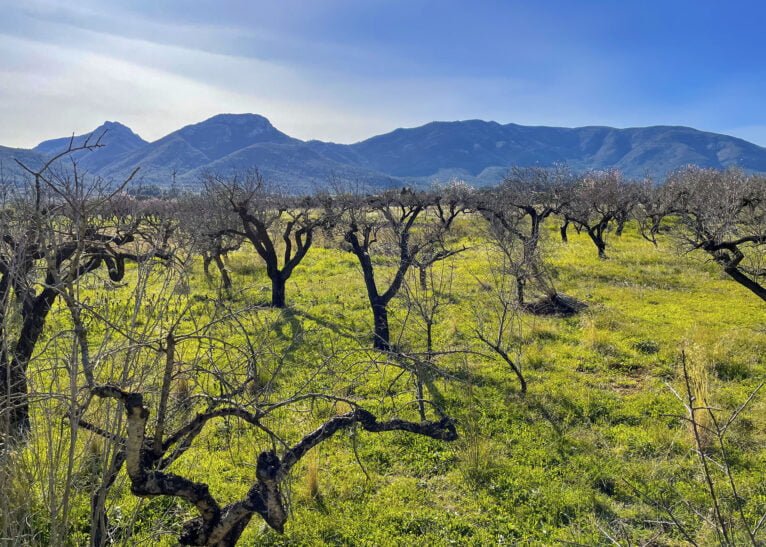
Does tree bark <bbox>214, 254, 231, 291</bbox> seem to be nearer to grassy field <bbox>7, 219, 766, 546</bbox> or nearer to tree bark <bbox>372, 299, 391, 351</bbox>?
grassy field <bbox>7, 219, 766, 546</bbox>

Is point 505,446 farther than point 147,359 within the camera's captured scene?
Yes

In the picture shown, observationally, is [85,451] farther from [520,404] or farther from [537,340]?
[537,340]

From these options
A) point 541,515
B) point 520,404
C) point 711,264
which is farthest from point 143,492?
point 711,264

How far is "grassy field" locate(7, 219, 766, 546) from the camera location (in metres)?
5.55

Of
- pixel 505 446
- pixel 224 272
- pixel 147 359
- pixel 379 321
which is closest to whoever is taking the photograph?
pixel 147 359

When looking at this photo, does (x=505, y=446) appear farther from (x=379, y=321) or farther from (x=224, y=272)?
(x=224, y=272)

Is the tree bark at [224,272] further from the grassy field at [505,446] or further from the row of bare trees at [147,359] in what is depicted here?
the grassy field at [505,446]

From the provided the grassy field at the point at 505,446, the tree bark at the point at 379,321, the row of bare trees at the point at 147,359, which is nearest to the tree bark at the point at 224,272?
the row of bare trees at the point at 147,359

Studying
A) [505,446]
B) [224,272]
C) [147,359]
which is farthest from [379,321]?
[147,359]

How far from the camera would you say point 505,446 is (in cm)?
755

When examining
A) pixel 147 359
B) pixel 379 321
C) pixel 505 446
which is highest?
pixel 147 359

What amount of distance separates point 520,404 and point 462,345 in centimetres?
348

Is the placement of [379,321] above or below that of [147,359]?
below

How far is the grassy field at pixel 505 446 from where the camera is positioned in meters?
5.55
